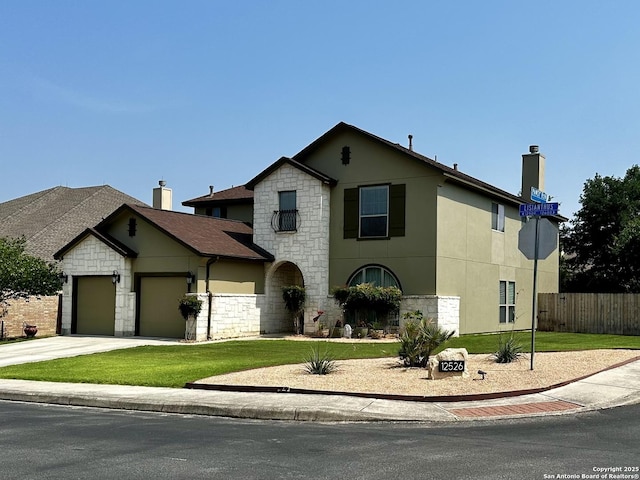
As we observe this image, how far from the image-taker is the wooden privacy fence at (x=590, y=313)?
107 feet

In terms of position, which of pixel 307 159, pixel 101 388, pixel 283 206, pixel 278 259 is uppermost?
pixel 307 159

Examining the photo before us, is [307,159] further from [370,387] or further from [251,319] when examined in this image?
[370,387]

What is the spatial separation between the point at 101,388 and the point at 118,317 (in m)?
13.8

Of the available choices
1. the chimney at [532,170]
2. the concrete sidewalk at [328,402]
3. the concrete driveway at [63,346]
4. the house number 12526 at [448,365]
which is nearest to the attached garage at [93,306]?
the concrete driveway at [63,346]

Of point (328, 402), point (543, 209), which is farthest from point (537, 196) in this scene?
point (328, 402)

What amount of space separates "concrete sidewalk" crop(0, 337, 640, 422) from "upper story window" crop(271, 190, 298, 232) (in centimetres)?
1561

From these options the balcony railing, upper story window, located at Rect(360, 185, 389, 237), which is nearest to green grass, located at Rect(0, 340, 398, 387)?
upper story window, located at Rect(360, 185, 389, 237)

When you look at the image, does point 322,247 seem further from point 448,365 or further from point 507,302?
point 448,365

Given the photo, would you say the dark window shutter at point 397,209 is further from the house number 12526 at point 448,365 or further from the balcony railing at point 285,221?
the house number 12526 at point 448,365

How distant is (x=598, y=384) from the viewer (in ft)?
47.0

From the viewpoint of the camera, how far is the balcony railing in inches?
1177

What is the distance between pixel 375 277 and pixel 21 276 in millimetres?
14010

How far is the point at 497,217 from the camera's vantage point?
31.6 metres

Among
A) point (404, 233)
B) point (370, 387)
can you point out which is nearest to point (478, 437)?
point (370, 387)
